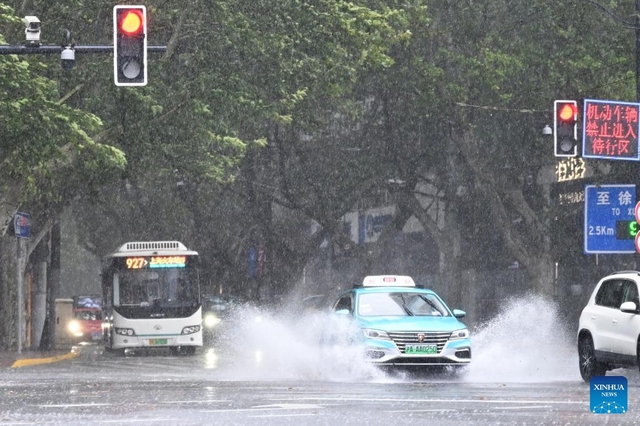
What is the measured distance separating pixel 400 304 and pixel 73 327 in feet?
93.8

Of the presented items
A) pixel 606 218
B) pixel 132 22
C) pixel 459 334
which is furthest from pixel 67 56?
pixel 606 218

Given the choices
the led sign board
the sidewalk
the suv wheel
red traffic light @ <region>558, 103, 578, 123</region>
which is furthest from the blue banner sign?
the sidewalk

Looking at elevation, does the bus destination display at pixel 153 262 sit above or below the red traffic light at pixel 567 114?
below

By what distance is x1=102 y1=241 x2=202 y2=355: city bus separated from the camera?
37156 millimetres

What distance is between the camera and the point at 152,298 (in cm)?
3766

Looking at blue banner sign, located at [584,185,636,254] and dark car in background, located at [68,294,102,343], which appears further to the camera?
dark car in background, located at [68,294,102,343]

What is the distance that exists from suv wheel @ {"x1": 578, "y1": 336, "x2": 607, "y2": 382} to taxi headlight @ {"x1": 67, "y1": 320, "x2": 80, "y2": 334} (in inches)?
1224

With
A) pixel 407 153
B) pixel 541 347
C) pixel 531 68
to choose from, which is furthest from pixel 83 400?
pixel 407 153

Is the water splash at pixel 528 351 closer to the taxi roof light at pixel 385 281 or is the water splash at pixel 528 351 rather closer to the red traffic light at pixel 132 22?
the taxi roof light at pixel 385 281

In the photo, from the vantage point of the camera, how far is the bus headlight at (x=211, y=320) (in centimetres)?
4869

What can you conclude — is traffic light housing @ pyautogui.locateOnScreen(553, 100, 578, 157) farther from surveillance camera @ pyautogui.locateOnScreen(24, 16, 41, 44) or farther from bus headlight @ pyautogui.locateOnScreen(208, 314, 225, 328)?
bus headlight @ pyautogui.locateOnScreen(208, 314, 225, 328)

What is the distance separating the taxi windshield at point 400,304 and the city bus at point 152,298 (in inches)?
531

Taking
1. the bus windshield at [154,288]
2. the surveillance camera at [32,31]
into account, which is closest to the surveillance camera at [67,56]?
the surveillance camera at [32,31]

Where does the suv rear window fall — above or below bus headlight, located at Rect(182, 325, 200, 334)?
above
